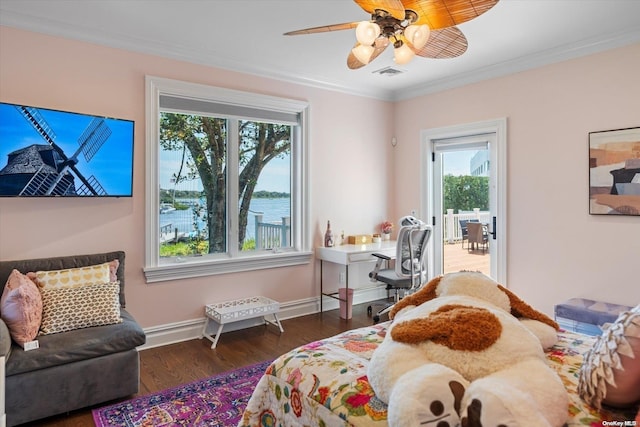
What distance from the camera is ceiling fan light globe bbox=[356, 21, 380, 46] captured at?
6.70ft

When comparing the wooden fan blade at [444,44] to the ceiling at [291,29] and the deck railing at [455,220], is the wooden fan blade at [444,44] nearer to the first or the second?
the ceiling at [291,29]

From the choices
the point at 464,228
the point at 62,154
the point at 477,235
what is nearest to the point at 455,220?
the point at 464,228

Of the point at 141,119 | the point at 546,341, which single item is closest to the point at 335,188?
the point at 141,119

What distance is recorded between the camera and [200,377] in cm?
294

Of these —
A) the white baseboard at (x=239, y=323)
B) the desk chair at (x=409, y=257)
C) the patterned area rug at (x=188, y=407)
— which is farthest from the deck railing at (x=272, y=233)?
the patterned area rug at (x=188, y=407)

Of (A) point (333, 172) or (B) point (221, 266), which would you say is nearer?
(B) point (221, 266)

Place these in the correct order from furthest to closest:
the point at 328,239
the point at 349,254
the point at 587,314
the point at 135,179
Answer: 1. the point at 328,239
2. the point at 349,254
3. the point at 135,179
4. the point at 587,314

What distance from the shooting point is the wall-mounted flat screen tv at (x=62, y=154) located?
2789 mm

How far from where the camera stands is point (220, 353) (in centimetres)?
339

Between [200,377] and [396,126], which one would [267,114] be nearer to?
[396,126]

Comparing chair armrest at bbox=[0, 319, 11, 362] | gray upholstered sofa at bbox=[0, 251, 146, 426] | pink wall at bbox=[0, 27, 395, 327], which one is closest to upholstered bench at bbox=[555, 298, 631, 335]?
pink wall at bbox=[0, 27, 395, 327]

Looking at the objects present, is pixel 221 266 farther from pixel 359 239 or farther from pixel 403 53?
pixel 403 53

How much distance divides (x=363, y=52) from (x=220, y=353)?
2.61m

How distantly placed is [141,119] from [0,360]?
7.29ft
